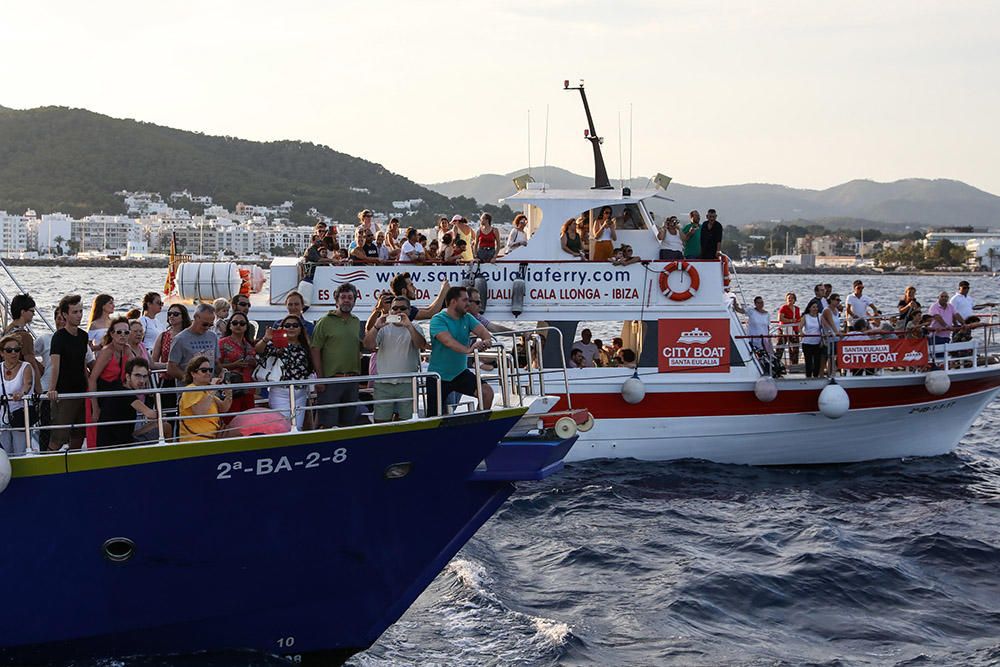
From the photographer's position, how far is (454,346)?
392 inches

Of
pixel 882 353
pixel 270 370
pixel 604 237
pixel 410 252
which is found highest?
pixel 604 237

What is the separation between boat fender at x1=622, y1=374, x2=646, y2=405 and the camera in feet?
57.6

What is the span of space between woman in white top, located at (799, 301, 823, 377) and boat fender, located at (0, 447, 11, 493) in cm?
1226

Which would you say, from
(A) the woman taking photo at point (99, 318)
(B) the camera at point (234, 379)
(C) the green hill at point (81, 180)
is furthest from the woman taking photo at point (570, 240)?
(C) the green hill at point (81, 180)

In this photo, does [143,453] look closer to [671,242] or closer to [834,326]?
[671,242]

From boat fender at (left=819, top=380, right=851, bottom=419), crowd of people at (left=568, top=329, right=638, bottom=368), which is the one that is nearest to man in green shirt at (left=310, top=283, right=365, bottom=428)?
crowd of people at (left=568, top=329, right=638, bottom=368)

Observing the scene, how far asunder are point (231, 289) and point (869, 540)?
9.33 meters

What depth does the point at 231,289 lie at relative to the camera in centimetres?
1777

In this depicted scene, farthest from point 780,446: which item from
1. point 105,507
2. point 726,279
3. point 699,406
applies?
point 105,507

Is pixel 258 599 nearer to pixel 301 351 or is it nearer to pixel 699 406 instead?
pixel 301 351

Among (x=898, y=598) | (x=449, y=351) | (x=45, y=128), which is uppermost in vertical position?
(x=45, y=128)

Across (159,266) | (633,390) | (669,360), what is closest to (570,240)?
(669,360)

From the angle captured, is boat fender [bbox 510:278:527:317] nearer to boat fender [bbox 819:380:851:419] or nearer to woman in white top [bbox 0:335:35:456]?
boat fender [bbox 819:380:851:419]

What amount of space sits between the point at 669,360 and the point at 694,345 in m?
0.42
